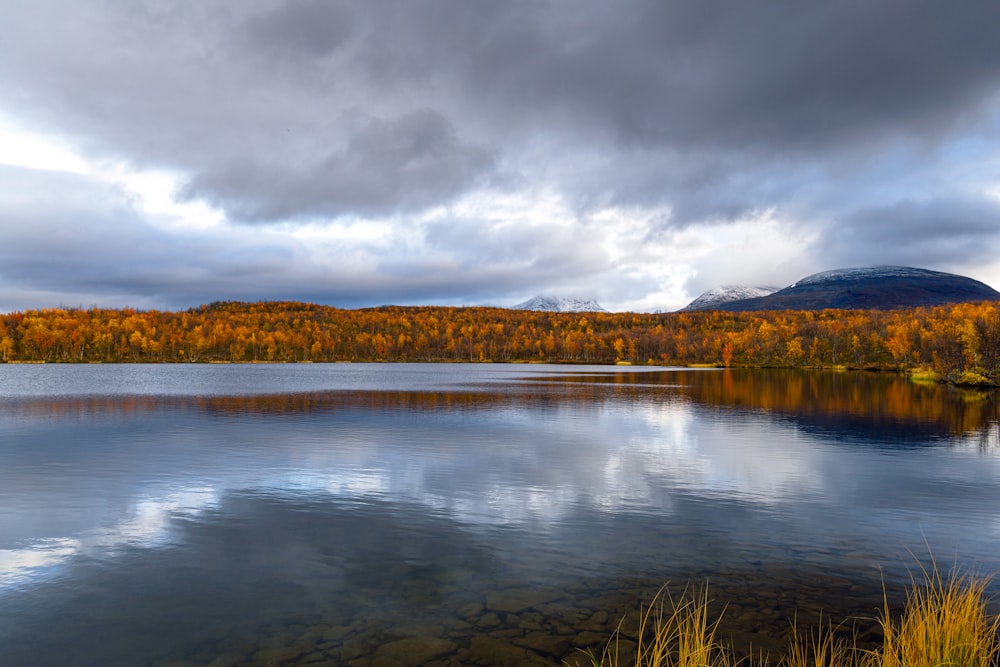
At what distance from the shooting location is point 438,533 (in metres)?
18.7

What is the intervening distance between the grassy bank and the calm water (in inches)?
25.2

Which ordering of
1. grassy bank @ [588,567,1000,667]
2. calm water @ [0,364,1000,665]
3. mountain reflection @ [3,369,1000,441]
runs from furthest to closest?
1. mountain reflection @ [3,369,1000,441]
2. calm water @ [0,364,1000,665]
3. grassy bank @ [588,567,1000,667]

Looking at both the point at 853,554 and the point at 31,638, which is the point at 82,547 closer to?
the point at 31,638

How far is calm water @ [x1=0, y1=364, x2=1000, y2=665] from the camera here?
480 inches

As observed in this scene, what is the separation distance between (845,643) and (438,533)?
37.3ft

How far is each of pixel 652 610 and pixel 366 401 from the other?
5533cm

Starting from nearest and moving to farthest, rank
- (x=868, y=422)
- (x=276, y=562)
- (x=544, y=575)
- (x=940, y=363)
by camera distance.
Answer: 1. (x=544, y=575)
2. (x=276, y=562)
3. (x=868, y=422)
4. (x=940, y=363)

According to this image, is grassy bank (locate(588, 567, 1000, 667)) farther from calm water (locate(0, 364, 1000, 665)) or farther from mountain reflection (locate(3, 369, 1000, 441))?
mountain reflection (locate(3, 369, 1000, 441))

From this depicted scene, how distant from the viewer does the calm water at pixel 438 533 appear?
40.0ft

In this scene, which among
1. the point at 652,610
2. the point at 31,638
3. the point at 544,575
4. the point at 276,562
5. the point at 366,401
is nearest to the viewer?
the point at 31,638

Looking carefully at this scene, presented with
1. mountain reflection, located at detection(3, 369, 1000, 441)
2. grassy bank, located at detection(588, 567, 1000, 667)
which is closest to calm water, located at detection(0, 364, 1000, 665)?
grassy bank, located at detection(588, 567, 1000, 667)

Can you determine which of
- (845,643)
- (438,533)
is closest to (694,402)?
(438,533)

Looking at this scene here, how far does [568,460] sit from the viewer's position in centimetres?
3172

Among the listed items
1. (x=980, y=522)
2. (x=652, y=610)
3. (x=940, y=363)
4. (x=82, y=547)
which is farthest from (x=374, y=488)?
(x=940, y=363)
